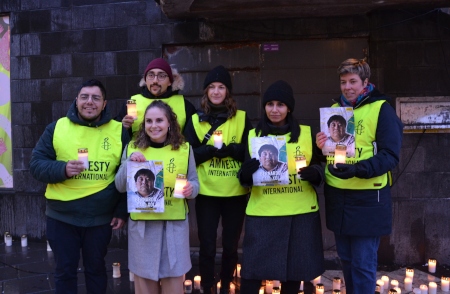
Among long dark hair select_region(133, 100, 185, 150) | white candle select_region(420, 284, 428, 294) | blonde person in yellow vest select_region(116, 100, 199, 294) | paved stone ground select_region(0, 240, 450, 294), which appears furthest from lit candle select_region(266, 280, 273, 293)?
long dark hair select_region(133, 100, 185, 150)

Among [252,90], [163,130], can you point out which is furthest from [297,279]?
[252,90]

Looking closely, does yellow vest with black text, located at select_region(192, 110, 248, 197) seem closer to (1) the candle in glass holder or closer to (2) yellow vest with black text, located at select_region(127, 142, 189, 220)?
(2) yellow vest with black text, located at select_region(127, 142, 189, 220)

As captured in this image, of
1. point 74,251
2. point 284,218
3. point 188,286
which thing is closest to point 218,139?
point 284,218

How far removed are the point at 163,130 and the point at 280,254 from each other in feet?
4.33

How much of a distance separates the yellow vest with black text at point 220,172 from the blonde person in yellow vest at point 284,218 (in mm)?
426

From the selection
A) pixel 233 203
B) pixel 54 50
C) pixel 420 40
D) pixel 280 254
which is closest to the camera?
pixel 280 254

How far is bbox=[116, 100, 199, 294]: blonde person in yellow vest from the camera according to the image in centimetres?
346

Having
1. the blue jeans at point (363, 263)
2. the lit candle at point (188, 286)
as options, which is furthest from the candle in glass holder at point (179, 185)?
the lit candle at point (188, 286)

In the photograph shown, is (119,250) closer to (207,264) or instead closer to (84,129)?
(207,264)

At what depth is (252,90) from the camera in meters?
6.14

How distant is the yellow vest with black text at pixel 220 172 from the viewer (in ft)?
13.3

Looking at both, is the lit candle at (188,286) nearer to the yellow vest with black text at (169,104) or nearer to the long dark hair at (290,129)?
the yellow vest with black text at (169,104)

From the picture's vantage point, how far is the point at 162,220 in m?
3.49

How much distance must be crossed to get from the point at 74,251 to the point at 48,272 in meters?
2.30
